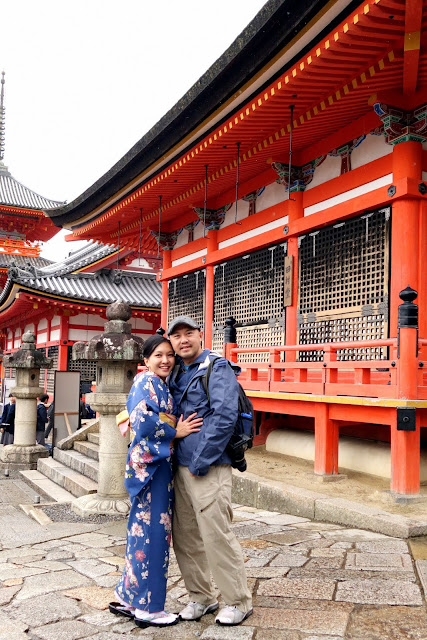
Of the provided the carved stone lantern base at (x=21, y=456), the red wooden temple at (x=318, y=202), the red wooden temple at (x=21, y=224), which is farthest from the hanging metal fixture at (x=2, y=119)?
the carved stone lantern base at (x=21, y=456)

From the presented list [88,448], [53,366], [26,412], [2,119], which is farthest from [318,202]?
[2,119]

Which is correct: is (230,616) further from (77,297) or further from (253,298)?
(77,297)

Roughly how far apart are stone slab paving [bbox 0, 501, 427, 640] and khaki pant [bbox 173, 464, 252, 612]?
0.19 m

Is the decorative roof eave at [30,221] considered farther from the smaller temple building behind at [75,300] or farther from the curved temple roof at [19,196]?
the smaller temple building behind at [75,300]

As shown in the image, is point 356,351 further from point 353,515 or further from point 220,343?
point 220,343

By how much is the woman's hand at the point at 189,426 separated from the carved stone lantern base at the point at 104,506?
12.7 feet

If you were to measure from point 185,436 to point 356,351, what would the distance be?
480cm

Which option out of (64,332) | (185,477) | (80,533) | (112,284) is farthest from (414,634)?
(112,284)

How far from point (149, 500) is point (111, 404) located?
3.91 metres

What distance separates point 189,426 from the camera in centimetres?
359

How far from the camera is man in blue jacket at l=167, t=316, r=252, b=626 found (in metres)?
3.38

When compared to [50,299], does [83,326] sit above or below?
below

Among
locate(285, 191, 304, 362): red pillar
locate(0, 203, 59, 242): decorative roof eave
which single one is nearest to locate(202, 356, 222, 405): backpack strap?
locate(285, 191, 304, 362): red pillar

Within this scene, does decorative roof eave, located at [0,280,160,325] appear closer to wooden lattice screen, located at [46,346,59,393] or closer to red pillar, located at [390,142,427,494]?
wooden lattice screen, located at [46,346,59,393]
